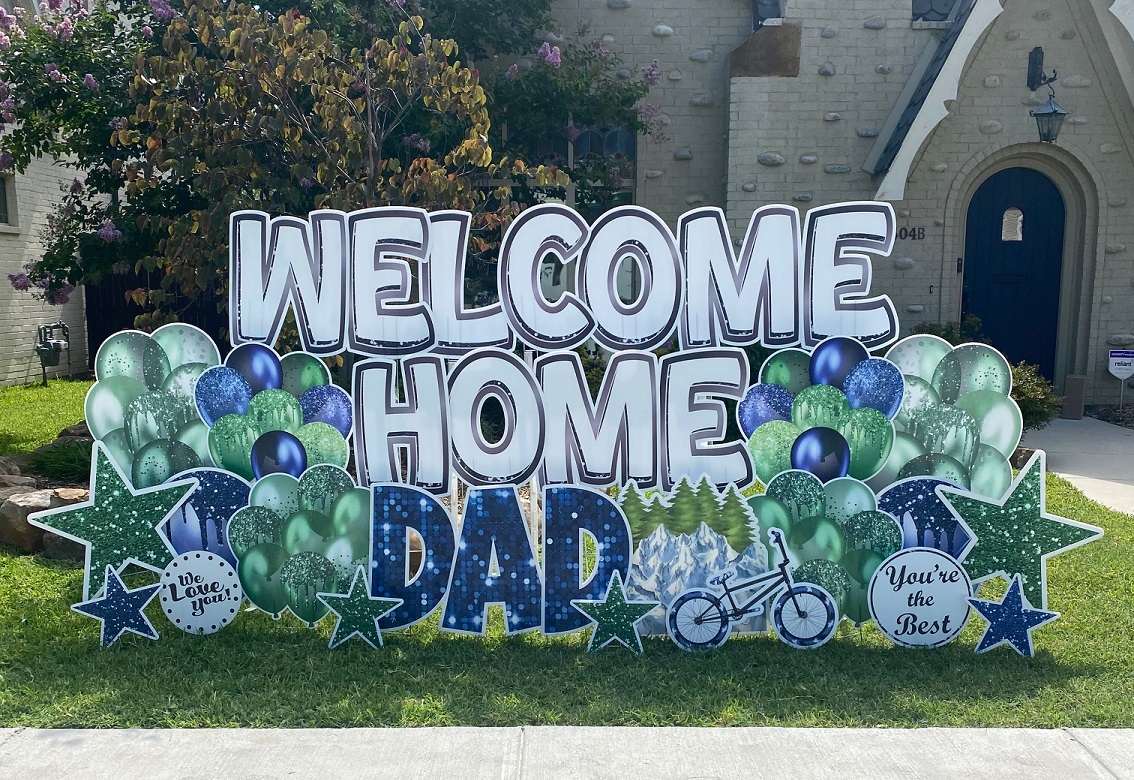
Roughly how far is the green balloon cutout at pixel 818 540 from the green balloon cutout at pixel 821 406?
0.42 metres

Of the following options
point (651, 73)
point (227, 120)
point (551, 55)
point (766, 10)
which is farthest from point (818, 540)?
point (766, 10)

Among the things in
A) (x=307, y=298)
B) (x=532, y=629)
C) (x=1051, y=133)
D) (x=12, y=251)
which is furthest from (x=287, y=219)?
(x=12, y=251)

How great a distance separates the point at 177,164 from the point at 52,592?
2675mm

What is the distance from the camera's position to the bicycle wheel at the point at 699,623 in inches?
166

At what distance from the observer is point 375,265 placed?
4.24 metres

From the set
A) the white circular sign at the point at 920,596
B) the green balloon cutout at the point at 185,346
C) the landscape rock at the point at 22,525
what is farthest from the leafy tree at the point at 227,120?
the white circular sign at the point at 920,596

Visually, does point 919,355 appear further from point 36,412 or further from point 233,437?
point 36,412

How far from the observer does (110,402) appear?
14.0 feet

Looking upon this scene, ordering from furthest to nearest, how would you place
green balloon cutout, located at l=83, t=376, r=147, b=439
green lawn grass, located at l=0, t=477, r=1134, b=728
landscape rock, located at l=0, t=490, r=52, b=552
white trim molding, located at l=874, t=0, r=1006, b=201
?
white trim molding, located at l=874, t=0, r=1006, b=201 < landscape rock, located at l=0, t=490, r=52, b=552 < green balloon cutout, located at l=83, t=376, r=147, b=439 < green lawn grass, located at l=0, t=477, r=1134, b=728

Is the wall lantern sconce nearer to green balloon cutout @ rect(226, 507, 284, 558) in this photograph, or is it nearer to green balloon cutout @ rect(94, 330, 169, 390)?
green balloon cutout @ rect(226, 507, 284, 558)

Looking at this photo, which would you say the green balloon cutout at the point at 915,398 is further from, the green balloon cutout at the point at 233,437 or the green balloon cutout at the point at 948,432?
the green balloon cutout at the point at 233,437

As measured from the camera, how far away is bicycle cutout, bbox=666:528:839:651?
4207mm

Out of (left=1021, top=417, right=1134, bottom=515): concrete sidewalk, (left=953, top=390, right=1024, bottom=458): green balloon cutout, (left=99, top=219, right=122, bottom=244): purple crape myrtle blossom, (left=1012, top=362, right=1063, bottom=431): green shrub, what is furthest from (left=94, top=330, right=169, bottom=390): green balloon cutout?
(left=1012, top=362, right=1063, bottom=431): green shrub

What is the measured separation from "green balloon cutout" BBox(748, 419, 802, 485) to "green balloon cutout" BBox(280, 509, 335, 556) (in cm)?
192
